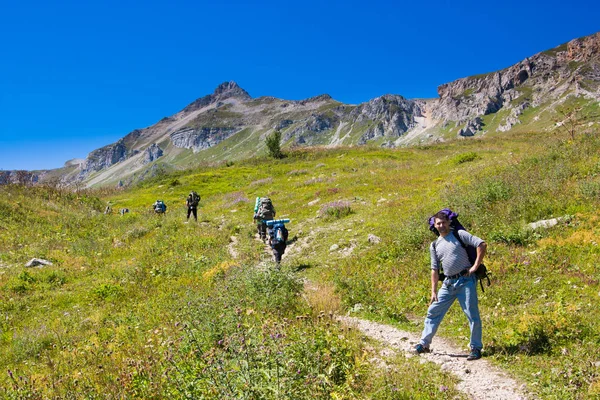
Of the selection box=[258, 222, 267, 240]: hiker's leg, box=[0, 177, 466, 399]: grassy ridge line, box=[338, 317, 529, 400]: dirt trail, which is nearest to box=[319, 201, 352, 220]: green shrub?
box=[258, 222, 267, 240]: hiker's leg

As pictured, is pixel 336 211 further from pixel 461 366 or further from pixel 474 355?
pixel 461 366

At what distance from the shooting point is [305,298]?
9.16m

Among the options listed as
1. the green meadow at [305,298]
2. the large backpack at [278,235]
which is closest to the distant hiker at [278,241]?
the large backpack at [278,235]

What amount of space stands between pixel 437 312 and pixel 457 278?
0.75m

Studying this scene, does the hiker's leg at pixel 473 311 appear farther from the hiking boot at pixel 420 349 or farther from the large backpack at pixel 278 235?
the large backpack at pixel 278 235

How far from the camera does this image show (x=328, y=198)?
2492cm

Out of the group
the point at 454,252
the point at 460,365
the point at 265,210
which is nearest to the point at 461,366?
the point at 460,365

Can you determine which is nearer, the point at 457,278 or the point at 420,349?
the point at 457,278

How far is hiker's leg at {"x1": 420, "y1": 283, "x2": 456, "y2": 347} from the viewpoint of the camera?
6301 millimetres

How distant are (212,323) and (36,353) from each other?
4550mm

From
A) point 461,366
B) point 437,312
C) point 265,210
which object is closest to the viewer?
point 461,366

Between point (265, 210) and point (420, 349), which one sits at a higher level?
point (265, 210)

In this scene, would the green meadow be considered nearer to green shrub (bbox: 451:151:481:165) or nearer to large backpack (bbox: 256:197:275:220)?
large backpack (bbox: 256:197:275:220)

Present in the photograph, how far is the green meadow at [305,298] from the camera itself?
16.5ft
